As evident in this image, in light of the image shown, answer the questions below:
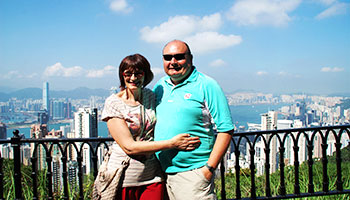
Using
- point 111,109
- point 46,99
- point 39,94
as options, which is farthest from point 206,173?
point 39,94

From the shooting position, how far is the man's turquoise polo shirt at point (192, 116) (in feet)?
5.89

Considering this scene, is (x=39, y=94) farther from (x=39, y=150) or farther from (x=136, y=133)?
(x=136, y=133)

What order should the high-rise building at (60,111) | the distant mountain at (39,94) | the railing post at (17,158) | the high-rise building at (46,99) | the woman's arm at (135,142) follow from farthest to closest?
the distant mountain at (39,94) < the high-rise building at (46,99) < the high-rise building at (60,111) < the railing post at (17,158) < the woman's arm at (135,142)

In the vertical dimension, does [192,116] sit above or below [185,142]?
above

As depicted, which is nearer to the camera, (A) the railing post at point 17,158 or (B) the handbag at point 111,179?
(B) the handbag at point 111,179

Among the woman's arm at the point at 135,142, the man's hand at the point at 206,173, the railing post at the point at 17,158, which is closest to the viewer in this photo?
the woman's arm at the point at 135,142

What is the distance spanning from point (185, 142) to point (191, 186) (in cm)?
32

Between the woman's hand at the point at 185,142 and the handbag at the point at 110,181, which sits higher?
the woman's hand at the point at 185,142

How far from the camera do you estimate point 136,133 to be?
5.81 feet

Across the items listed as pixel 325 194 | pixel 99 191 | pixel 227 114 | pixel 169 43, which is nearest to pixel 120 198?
pixel 99 191

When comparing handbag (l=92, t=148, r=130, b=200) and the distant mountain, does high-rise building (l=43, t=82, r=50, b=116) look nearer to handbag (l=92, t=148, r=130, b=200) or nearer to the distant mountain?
the distant mountain

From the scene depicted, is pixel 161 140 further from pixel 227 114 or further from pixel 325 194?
pixel 325 194

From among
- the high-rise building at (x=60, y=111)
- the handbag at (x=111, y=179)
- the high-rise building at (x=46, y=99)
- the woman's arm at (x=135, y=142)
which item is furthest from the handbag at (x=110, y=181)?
the high-rise building at (x=46, y=99)

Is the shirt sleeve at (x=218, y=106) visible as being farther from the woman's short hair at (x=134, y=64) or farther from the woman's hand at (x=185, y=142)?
the woman's short hair at (x=134, y=64)
